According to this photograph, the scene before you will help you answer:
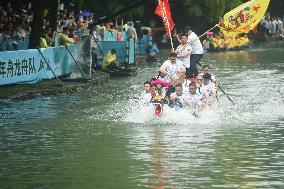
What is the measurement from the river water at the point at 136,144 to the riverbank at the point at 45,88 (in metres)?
0.58

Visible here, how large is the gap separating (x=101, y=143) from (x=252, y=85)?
51.2 feet

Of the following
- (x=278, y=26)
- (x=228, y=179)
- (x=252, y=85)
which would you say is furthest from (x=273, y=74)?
(x=278, y=26)

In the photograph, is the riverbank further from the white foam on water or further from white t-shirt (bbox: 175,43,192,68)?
white t-shirt (bbox: 175,43,192,68)

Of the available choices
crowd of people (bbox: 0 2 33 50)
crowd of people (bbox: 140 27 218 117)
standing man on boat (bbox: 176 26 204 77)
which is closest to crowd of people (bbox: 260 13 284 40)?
crowd of people (bbox: 0 2 33 50)

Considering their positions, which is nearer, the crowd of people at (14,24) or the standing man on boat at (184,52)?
the standing man on boat at (184,52)

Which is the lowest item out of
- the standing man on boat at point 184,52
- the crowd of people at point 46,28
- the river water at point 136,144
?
the river water at point 136,144

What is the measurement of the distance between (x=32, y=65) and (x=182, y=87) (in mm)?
8828

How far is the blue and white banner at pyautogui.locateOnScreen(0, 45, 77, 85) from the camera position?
30672mm

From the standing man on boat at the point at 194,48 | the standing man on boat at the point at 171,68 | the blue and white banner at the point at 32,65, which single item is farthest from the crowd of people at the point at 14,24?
the standing man on boat at the point at 171,68

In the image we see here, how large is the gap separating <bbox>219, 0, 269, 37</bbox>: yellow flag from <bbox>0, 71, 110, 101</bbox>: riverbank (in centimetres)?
566

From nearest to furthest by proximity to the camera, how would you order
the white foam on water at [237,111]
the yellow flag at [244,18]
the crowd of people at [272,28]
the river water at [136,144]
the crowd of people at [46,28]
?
the river water at [136,144], the white foam on water at [237,111], the yellow flag at [244,18], the crowd of people at [46,28], the crowd of people at [272,28]

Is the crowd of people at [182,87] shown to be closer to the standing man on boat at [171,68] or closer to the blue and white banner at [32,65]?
the standing man on boat at [171,68]

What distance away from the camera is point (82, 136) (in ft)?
69.7

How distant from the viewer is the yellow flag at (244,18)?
29.6 m
